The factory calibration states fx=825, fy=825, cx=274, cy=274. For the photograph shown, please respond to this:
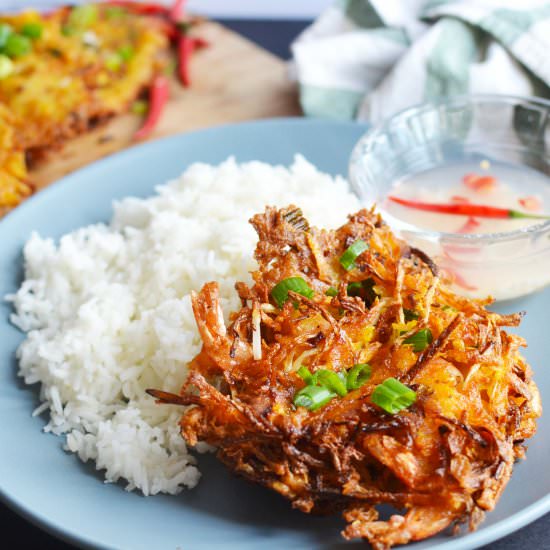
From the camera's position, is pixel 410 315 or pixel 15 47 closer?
pixel 410 315

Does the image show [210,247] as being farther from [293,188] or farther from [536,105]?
[536,105]

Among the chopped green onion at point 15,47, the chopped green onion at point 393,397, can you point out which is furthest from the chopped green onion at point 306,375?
Answer: the chopped green onion at point 15,47

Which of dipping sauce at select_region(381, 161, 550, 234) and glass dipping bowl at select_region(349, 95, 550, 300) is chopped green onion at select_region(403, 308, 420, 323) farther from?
dipping sauce at select_region(381, 161, 550, 234)

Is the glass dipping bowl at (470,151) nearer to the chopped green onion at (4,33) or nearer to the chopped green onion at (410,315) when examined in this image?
the chopped green onion at (410,315)

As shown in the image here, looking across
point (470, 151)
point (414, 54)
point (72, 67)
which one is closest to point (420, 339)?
point (470, 151)

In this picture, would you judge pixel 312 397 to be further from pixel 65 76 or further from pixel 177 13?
pixel 177 13

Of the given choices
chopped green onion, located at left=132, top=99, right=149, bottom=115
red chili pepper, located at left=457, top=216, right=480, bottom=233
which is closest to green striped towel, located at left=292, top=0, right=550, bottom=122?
chopped green onion, located at left=132, top=99, right=149, bottom=115
